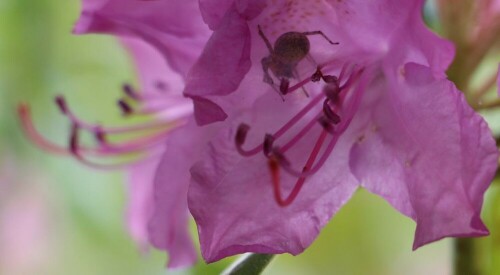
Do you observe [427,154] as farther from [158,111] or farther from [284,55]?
[158,111]

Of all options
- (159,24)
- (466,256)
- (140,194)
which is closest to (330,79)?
(159,24)

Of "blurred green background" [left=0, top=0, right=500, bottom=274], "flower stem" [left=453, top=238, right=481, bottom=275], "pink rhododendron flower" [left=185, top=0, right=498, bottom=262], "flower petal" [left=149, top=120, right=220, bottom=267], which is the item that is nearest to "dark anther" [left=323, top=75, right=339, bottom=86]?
"pink rhododendron flower" [left=185, top=0, right=498, bottom=262]

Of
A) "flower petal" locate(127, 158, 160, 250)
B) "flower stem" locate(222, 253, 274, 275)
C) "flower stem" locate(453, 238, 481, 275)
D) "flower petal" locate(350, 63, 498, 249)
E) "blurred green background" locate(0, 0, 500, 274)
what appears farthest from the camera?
"blurred green background" locate(0, 0, 500, 274)

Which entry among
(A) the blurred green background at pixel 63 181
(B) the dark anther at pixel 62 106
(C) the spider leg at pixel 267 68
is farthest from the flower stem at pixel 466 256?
(A) the blurred green background at pixel 63 181

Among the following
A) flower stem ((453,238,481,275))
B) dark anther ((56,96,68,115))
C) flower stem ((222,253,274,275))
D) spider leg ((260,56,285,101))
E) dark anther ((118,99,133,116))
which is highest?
spider leg ((260,56,285,101))

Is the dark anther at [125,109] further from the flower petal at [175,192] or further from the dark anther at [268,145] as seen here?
the dark anther at [268,145]

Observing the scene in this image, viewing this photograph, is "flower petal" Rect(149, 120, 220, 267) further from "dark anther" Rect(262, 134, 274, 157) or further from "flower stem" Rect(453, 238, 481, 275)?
"flower stem" Rect(453, 238, 481, 275)
